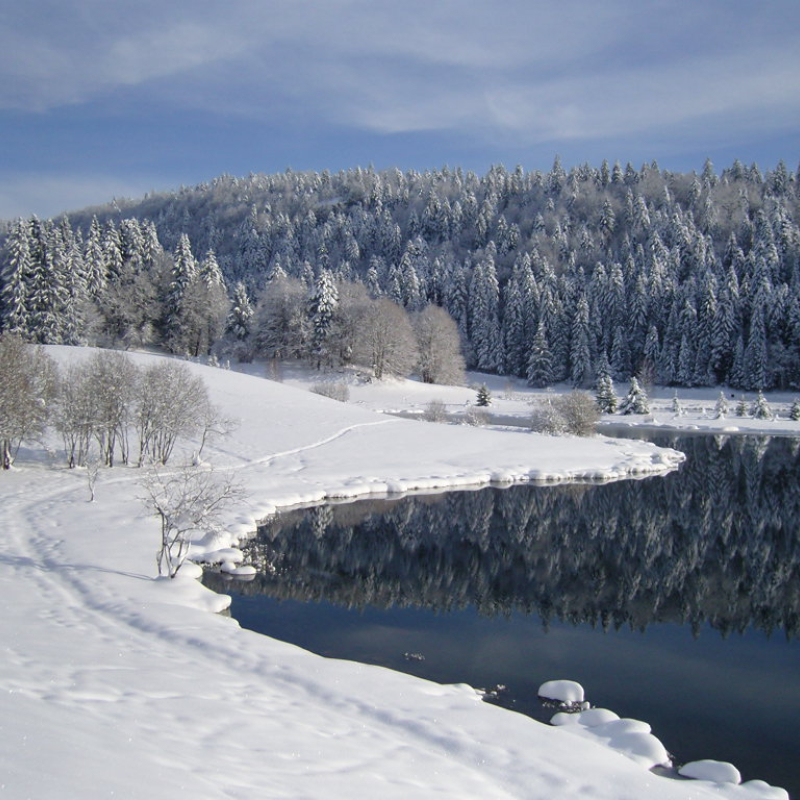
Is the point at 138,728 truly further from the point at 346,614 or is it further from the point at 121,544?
the point at 121,544

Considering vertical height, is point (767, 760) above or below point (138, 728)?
below

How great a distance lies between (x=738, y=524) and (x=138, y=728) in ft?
73.4

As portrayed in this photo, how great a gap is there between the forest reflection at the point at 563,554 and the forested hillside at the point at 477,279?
128ft

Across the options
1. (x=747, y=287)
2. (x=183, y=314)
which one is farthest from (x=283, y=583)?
(x=747, y=287)

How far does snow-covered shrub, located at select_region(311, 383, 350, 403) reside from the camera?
5588 cm

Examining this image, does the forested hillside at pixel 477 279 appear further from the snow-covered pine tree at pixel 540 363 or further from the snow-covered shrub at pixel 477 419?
the snow-covered shrub at pixel 477 419

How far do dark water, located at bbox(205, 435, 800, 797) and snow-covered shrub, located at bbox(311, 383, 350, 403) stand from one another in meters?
29.2

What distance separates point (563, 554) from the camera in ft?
65.7

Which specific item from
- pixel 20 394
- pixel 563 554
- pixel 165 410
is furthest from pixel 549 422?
pixel 20 394

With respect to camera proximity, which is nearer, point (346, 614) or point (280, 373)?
point (346, 614)

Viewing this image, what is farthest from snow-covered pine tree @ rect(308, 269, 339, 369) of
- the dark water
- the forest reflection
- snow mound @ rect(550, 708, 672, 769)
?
snow mound @ rect(550, 708, 672, 769)

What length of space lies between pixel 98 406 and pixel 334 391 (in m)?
29.0

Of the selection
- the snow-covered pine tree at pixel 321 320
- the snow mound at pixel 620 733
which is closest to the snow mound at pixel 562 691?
the snow mound at pixel 620 733

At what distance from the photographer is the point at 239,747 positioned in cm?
689
